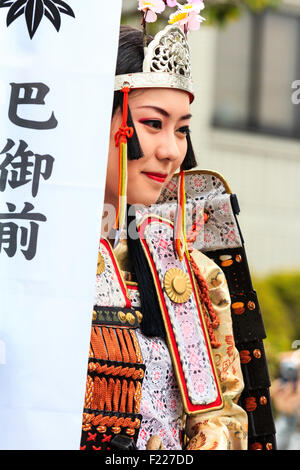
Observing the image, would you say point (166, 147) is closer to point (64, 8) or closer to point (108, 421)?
point (64, 8)

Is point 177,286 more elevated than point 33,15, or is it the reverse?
point 33,15

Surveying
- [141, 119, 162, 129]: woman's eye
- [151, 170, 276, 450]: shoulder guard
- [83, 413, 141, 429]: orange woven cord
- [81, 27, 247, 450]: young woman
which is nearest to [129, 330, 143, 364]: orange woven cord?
[81, 27, 247, 450]: young woman

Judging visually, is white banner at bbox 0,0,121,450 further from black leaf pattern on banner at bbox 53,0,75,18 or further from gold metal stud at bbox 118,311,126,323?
gold metal stud at bbox 118,311,126,323

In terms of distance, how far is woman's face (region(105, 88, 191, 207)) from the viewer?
8.27ft

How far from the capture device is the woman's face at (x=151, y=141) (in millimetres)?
2521

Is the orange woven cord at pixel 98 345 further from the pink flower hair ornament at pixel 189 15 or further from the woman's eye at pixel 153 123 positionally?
the pink flower hair ornament at pixel 189 15

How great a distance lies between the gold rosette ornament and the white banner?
64 cm

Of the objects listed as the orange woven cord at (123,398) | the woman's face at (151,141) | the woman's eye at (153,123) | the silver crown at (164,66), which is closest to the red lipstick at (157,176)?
the woman's face at (151,141)

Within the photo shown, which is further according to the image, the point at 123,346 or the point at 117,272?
the point at 117,272

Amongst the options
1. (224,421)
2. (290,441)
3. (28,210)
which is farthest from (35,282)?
(290,441)

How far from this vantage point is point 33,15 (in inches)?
81.1

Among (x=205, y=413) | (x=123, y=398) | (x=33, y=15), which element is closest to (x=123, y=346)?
(x=123, y=398)

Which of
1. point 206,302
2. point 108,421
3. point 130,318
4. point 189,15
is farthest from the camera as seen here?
point 206,302

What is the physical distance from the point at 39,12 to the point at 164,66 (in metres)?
0.56
